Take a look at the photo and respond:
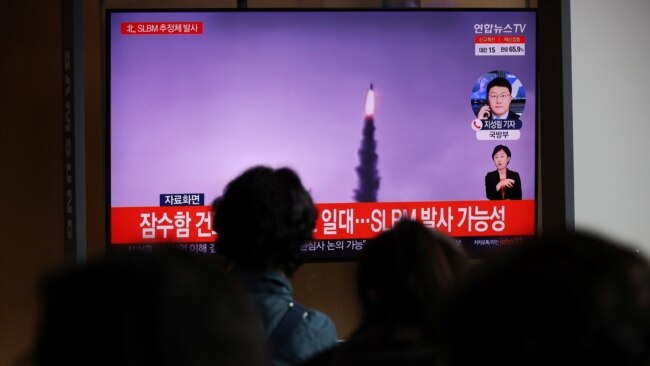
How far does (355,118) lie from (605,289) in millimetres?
2773

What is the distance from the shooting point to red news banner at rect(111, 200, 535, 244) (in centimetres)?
344

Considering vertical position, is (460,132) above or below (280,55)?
below

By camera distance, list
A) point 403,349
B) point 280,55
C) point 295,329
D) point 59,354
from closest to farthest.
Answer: point 59,354, point 403,349, point 295,329, point 280,55

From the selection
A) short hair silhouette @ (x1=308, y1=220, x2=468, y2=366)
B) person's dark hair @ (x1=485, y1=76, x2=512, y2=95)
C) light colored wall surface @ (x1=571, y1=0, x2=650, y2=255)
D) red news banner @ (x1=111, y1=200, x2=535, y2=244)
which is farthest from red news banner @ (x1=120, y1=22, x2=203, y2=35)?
short hair silhouette @ (x1=308, y1=220, x2=468, y2=366)

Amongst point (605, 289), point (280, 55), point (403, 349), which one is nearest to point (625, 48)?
point (280, 55)

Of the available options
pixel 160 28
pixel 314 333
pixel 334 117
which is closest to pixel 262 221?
pixel 314 333

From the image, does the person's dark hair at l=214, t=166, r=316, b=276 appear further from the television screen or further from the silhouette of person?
the television screen

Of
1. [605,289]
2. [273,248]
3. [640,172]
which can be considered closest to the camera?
[605,289]

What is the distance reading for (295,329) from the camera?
2.00 metres

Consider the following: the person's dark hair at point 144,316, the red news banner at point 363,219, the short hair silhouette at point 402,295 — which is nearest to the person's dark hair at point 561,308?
the person's dark hair at point 144,316

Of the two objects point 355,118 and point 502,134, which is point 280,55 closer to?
point 355,118

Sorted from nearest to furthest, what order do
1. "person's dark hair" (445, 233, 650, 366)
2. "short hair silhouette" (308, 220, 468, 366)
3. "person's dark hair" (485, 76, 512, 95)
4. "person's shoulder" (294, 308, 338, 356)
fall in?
"person's dark hair" (445, 233, 650, 366) → "short hair silhouette" (308, 220, 468, 366) → "person's shoulder" (294, 308, 338, 356) → "person's dark hair" (485, 76, 512, 95)

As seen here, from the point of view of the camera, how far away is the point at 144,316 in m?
0.83

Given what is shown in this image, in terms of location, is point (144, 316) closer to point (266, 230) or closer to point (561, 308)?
point (561, 308)
